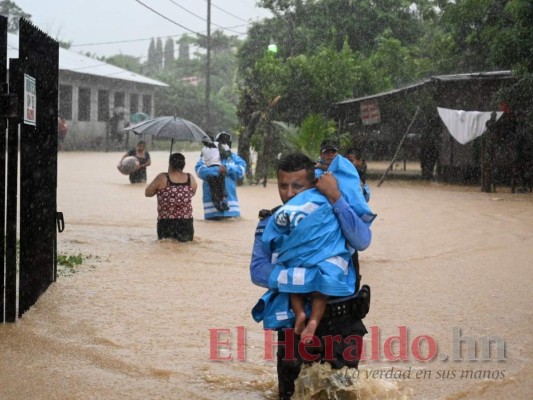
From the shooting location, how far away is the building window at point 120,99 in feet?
160

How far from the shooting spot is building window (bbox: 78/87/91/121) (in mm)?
45188

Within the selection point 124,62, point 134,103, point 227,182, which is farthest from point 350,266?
point 124,62

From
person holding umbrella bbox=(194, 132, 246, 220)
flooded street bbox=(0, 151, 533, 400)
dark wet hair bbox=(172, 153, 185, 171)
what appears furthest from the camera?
person holding umbrella bbox=(194, 132, 246, 220)

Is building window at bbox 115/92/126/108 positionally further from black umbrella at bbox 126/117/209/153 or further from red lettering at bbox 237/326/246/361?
red lettering at bbox 237/326/246/361

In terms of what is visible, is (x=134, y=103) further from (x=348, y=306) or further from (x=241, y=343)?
(x=348, y=306)

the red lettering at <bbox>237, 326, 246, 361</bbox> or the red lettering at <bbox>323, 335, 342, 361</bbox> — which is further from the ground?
the red lettering at <bbox>323, 335, 342, 361</bbox>

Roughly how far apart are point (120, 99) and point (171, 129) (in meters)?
37.2

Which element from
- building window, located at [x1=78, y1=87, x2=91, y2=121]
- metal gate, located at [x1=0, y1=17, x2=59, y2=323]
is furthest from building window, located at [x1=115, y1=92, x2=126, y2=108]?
metal gate, located at [x1=0, y1=17, x2=59, y2=323]

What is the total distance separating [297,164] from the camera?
4211mm

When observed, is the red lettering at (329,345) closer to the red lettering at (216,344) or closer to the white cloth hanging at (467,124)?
the red lettering at (216,344)

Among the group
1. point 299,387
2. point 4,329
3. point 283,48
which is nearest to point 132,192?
point 4,329

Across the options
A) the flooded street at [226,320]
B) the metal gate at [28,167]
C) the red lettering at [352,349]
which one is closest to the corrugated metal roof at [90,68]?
the flooded street at [226,320]

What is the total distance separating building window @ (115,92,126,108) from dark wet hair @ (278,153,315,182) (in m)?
45.6

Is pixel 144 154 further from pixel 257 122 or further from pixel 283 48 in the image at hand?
pixel 283 48
